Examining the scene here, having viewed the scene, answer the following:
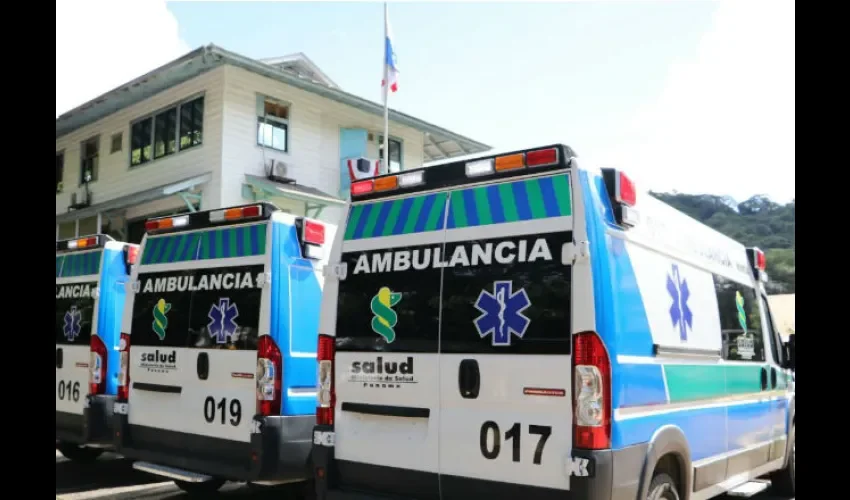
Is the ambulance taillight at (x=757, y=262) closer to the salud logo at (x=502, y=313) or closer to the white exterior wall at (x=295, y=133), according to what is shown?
the salud logo at (x=502, y=313)

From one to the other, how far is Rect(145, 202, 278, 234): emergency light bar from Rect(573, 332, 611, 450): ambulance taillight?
3078 millimetres

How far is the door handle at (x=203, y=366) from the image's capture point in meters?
6.05

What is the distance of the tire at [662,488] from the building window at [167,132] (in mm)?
14955

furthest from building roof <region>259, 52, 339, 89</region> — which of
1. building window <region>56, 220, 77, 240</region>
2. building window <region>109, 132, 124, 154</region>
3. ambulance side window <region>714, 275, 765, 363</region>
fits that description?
ambulance side window <region>714, 275, 765, 363</region>

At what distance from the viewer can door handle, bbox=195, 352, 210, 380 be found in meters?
6.05

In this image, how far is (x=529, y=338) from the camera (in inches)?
158

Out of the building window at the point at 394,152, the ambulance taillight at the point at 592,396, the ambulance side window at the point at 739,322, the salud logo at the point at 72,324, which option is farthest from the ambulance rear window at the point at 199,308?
the building window at the point at 394,152

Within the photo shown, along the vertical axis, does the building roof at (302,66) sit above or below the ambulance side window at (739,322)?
above

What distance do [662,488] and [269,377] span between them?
9.60ft

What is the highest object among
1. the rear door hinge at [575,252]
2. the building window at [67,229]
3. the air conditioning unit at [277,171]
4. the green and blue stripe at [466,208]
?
the air conditioning unit at [277,171]
